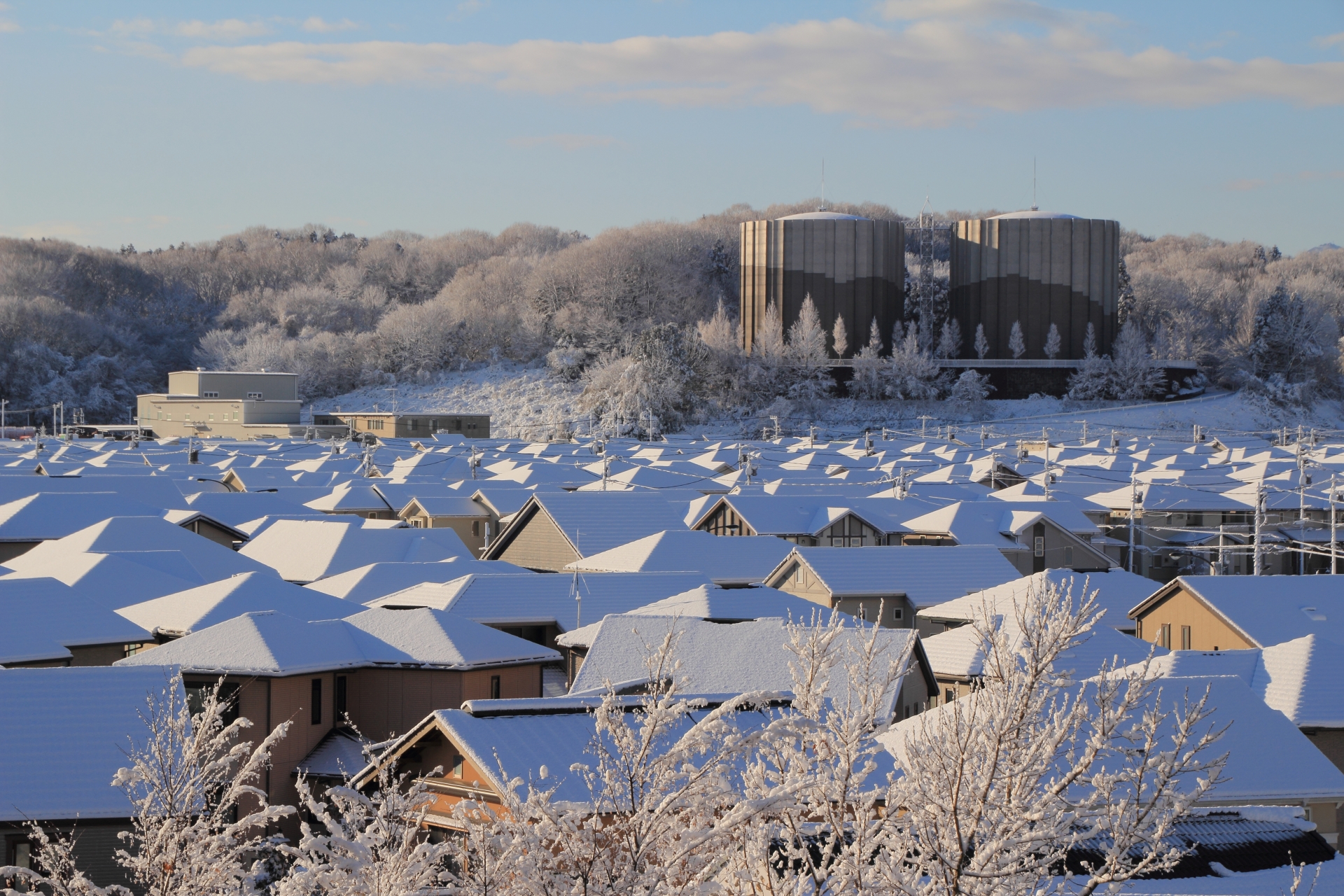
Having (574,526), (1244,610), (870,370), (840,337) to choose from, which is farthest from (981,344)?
(1244,610)

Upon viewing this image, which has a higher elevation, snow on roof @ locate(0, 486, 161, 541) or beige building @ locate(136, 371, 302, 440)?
snow on roof @ locate(0, 486, 161, 541)

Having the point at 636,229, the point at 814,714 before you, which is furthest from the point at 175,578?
the point at 636,229

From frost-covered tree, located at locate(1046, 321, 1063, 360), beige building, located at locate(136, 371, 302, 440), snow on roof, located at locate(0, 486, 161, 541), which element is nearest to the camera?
snow on roof, located at locate(0, 486, 161, 541)

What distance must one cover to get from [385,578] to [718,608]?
25.7 feet

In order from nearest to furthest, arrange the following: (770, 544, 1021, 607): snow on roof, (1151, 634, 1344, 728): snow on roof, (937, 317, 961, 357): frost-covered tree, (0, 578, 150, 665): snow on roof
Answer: (1151, 634, 1344, 728): snow on roof, (0, 578, 150, 665): snow on roof, (770, 544, 1021, 607): snow on roof, (937, 317, 961, 357): frost-covered tree

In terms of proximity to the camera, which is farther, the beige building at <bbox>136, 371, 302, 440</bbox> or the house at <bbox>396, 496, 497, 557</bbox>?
the beige building at <bbox>136, 371, 302, 440</bbox>

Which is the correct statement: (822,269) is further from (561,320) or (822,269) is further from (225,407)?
(225,407)

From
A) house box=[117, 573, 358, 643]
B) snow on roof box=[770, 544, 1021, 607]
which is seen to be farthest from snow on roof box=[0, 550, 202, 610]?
snow on roof box=[770, 544, 1021, 607]

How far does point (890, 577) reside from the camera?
98.8ft

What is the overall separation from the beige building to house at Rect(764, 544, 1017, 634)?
6684 cm

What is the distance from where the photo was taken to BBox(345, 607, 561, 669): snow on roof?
20.8m

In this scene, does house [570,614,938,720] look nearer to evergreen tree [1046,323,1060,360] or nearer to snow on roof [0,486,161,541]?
snow on roof [0,486,161,541]

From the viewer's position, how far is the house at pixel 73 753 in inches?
551

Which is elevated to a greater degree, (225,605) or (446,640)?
(225,605)
